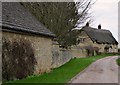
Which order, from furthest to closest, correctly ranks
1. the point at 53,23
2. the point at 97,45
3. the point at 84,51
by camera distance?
the point at 97,45, the point at 84,51, the point at 53,23

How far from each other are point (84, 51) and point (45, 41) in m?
41.1

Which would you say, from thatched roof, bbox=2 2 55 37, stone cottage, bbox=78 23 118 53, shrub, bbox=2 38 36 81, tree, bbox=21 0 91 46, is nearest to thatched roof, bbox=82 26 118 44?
stone cottage, bbox=78 23 118 53

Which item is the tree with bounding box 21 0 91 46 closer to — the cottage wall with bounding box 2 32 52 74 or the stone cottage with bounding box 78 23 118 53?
the cottage wall with bounding box 2 32 52 74

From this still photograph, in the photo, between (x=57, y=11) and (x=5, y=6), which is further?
(x=57, y=11)

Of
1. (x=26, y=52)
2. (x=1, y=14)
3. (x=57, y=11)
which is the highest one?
(x=57, y=11)

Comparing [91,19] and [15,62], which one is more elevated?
[91,19]

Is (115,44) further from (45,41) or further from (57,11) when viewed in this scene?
(45,41)

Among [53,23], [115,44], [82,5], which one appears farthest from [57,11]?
[115,44]

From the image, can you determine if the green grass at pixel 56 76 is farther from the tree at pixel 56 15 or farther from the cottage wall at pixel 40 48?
the tree at pixel 56 15

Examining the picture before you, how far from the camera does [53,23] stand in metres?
32.8

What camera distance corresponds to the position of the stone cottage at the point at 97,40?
251ft

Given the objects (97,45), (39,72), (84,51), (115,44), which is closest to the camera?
(39,72)

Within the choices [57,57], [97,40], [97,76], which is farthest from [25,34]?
[97,40]

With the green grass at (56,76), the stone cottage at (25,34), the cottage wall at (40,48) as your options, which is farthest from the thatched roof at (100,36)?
the stone cottage at (25,34)
